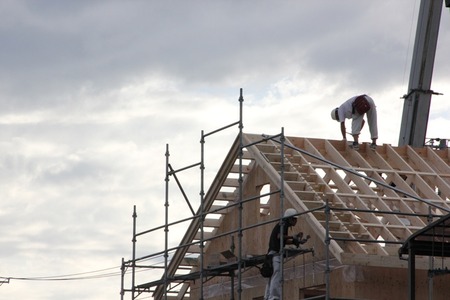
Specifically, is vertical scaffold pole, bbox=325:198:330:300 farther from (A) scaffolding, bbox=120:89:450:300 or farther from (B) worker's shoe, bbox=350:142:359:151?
(B) worker's shoe, bbox=350:142:359:151

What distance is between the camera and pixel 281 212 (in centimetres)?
2152

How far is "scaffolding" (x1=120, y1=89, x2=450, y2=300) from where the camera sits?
2114cm

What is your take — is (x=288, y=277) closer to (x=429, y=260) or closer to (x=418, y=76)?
(x=429, y=260)

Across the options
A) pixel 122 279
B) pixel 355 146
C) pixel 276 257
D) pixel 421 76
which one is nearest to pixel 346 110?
pixel 355 146

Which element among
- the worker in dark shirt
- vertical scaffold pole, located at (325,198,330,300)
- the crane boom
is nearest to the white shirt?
the crane boom

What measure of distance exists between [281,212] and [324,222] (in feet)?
2.42

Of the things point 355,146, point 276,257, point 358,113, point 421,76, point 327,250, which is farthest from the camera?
point 421,76

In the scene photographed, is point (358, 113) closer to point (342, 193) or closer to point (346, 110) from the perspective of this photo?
point (346, 110)

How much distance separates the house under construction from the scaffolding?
2 centimetres

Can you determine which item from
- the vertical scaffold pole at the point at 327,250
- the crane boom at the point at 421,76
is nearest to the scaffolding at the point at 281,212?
the vertical scaffold pole at the point at 327,250

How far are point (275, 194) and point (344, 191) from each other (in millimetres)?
1552

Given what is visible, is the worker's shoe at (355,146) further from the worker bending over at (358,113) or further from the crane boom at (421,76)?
the crane boom at (421,76)

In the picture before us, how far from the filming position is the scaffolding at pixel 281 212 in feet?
69.4

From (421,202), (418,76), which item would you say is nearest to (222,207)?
(421,202)
